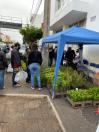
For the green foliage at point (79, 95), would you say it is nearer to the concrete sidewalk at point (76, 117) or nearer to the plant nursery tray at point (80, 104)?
the plant nursery tray at point (80, 104)

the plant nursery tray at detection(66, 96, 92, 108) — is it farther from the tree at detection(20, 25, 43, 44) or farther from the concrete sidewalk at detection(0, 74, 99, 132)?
the tree at detection(20, 25, 43, 44)

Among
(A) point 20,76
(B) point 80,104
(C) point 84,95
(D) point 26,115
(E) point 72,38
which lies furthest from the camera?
(A) point 20,76

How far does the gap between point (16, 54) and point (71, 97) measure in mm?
3686

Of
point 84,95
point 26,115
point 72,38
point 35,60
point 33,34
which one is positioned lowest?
point 26,115

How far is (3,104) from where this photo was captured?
8375 millimetres

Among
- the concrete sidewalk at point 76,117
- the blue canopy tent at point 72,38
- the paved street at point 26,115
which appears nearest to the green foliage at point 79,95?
the concrete sidewalk at point 76,117

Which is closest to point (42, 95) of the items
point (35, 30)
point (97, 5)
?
point (97, 5)

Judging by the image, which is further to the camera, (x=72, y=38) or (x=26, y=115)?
(x=72, y=38)

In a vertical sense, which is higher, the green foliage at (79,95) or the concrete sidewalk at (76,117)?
the green foliage at (79,95)

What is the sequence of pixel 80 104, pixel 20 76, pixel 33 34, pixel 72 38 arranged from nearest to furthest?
1. pixel 80 104
2. pixel 72 38
3. pixel 20 76
4. pixel 33 34

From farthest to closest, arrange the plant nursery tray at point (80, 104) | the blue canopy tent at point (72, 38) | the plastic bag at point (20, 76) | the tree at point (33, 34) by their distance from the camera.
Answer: the tree at point (33, 34), the plastic bag at point (20, 76), the blue canopy tent at point (72, 38), the plant nursery tray at point (80, 104)

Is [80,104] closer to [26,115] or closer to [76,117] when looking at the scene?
[76,117]

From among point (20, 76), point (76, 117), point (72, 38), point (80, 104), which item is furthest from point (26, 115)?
point (20, 76)

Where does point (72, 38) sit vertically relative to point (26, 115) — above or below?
above
